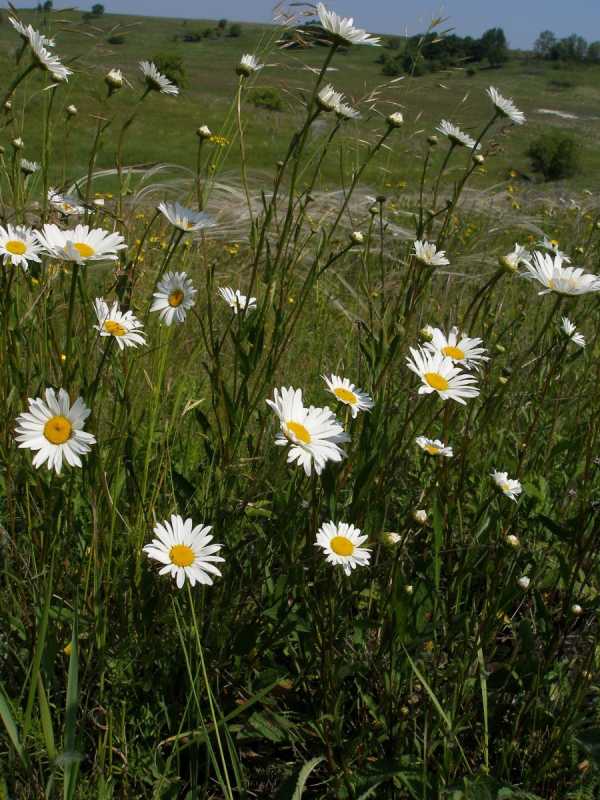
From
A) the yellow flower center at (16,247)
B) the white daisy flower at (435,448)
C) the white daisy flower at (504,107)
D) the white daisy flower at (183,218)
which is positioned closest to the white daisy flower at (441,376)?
the white daisy flower at (435,448)

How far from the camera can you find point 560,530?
1.38 m

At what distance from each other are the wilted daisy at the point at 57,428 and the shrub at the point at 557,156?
23.4 meters

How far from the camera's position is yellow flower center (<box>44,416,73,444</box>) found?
3.37ft

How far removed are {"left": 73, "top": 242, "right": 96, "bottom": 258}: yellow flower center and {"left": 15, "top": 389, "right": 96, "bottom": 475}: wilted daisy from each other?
0.21m

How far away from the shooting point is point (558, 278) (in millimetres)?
1310

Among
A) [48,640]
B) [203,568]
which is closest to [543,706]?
[203,568]

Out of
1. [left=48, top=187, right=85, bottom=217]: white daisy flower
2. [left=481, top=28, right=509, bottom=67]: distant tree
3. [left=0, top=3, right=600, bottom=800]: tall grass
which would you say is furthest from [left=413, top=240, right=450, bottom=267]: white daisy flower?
[left=481, top=28, right=509, bottom=67]: distant tree

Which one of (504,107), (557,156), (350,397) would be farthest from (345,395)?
(557,156)

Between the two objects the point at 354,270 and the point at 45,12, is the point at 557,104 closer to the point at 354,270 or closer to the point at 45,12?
the point at 354,270

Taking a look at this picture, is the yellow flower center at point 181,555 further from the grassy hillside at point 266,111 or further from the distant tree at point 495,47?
the distant tree at point 495,47

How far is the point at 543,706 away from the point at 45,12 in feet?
5.21

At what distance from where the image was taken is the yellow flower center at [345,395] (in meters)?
1.26

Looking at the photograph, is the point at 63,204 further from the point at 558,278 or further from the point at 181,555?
the point at 558,278

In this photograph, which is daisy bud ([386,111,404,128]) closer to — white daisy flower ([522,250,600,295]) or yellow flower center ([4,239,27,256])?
white daisy flower ([522,250,600,295])
